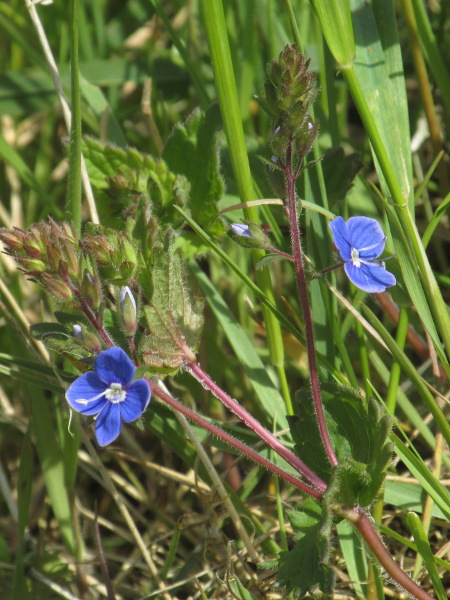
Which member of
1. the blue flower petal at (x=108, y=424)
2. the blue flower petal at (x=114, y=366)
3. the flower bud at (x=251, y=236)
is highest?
the flower bud at (x=251, y=236)

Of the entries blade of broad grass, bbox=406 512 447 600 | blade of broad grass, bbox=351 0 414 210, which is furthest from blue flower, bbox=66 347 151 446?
blade of broad grass, bbox=351 0 414 210

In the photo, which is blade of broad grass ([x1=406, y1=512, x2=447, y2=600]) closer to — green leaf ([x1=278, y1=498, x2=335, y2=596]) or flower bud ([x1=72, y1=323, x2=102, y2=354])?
green leaf ([x1=278, y1=498, x2=335, y2=596])

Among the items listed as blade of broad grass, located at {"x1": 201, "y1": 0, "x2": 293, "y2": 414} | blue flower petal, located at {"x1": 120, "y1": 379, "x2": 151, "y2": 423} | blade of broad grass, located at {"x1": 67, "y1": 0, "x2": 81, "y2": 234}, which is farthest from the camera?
blade of broad grass, located at {"x1": 67, "y1": 0, "x2": 81, "y2": 234}

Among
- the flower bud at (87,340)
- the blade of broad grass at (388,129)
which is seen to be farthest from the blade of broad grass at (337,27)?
the flower bud at (87,340)

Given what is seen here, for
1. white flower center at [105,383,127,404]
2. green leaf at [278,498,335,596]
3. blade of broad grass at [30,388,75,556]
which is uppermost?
white flower center at [105,383,127,404]

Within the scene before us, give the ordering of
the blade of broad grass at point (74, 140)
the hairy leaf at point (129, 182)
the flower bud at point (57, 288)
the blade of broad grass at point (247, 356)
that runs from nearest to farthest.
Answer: the flower bud at point (57, 288), the blade of broad grass at point (74, 140), the blade of broad grass at point (247, 356), the hairy leaf at point (129, 182)

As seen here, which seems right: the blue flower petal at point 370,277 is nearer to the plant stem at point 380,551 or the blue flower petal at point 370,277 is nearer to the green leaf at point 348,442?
the green leaf at point 348,442

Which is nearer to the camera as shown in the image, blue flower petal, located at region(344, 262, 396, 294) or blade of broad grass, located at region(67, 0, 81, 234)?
blue flower petal, located at region(344, 262, 396, 294)
